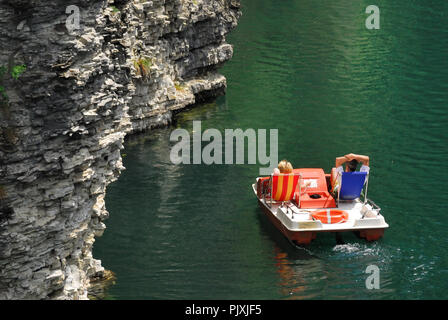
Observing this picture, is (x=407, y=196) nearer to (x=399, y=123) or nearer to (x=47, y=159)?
(x=399, y=123)

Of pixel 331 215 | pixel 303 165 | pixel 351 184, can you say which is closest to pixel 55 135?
pixel 331 215

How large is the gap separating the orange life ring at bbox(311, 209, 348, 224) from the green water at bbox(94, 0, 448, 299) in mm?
935

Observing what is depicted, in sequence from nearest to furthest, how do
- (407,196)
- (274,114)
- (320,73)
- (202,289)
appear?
(202,289), (407,196), (274,114), (320,73)

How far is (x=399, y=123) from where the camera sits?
136 feet

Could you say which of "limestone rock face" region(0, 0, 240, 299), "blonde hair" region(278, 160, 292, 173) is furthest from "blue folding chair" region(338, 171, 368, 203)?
"limestone rock face" region(0, 0, 240, 299)

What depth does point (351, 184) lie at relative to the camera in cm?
2869

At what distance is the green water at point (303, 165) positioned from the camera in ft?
81.5

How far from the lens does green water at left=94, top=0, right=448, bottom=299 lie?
24844 mm

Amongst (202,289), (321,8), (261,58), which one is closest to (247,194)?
(202,289)

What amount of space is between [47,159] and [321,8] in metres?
56.7

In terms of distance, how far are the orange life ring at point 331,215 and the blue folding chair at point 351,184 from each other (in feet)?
3.63

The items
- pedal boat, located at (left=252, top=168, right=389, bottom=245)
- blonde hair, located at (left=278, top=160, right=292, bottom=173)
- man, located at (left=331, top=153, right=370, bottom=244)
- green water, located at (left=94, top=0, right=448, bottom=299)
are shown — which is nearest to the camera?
green water, located at (left=94, top=0, right=448, bottom=299)

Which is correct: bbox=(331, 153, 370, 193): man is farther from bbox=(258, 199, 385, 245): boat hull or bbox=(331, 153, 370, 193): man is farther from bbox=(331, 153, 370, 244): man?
bbox=(258, 199, 385, 245): boat hull

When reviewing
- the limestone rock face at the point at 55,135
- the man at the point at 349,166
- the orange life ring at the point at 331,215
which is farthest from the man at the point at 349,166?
the limestone rock face at the point at 55,135
